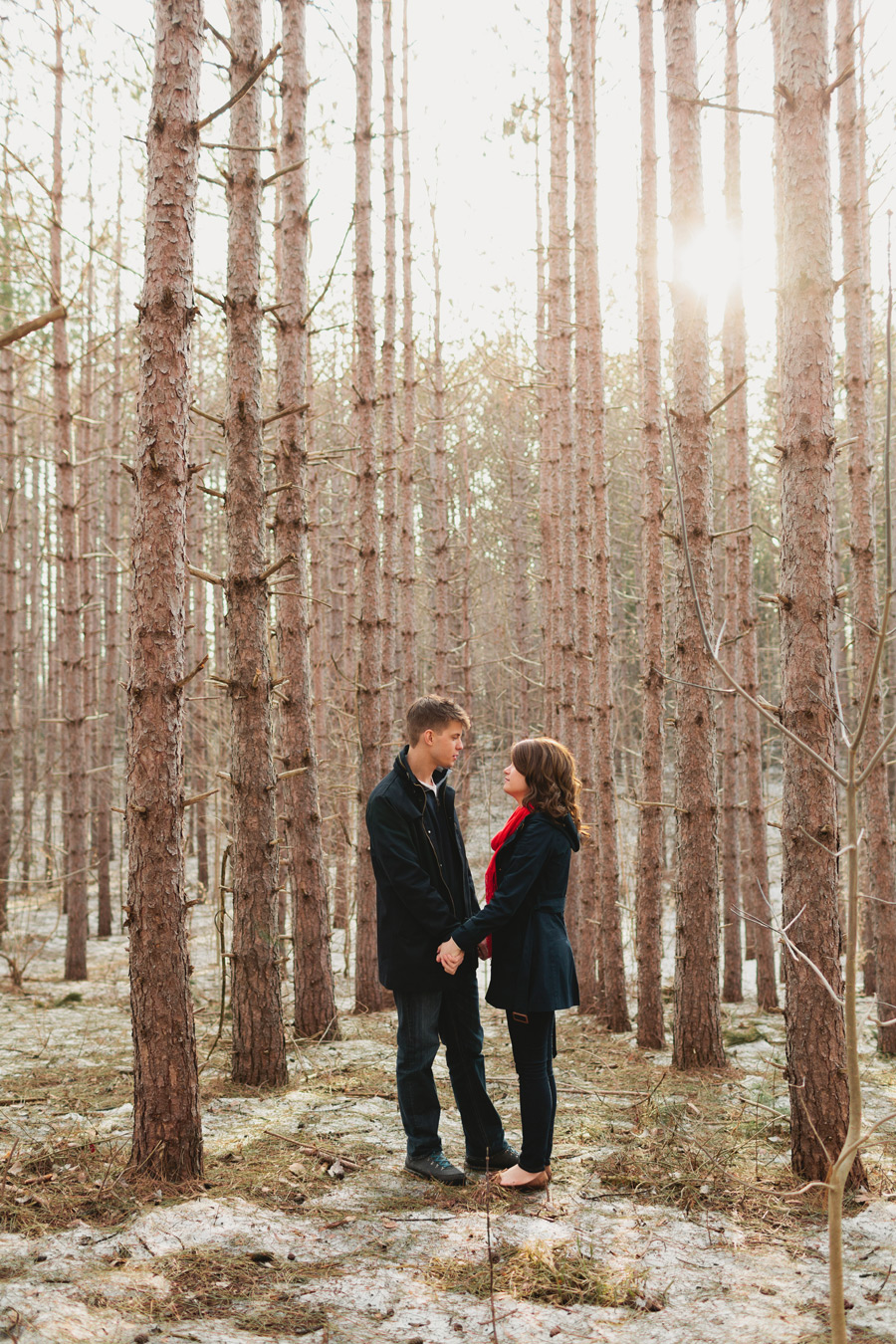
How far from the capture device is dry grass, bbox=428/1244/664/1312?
298 cm

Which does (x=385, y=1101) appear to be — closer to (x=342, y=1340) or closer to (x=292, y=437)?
(x=342, y=1340)

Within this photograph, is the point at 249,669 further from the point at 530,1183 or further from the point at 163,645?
the point at 530,1183

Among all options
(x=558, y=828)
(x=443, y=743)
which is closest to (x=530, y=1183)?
(x=558, y=828)

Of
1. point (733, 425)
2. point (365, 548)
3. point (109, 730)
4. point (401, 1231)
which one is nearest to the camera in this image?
point (401, 1231)

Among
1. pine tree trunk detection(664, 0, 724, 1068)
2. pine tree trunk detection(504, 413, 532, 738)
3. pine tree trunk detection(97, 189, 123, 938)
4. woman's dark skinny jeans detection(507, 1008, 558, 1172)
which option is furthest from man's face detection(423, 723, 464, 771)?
pine tree trunk detection(504, 413, 532, 738)

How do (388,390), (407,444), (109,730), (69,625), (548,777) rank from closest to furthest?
(548,777), (388,390), (69,625), (407,444), (109,730)

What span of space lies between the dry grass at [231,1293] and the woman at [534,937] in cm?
96

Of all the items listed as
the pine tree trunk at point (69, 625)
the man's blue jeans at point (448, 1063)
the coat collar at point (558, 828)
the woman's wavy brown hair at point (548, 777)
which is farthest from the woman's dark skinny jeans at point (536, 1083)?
the pine tree trunk at point (69, 625)

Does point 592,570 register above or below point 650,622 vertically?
above

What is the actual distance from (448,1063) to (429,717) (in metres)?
1.45

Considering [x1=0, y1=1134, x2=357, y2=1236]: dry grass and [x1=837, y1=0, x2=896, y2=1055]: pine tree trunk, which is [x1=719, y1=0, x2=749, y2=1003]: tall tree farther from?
[x1=0, y1=1134, x2=357, y2=1236]: dry grass

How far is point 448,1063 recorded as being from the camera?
398cm

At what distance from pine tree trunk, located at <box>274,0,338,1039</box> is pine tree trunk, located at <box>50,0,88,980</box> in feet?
11.8

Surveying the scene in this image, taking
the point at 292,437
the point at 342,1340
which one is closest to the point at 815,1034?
the point at 342,1340
